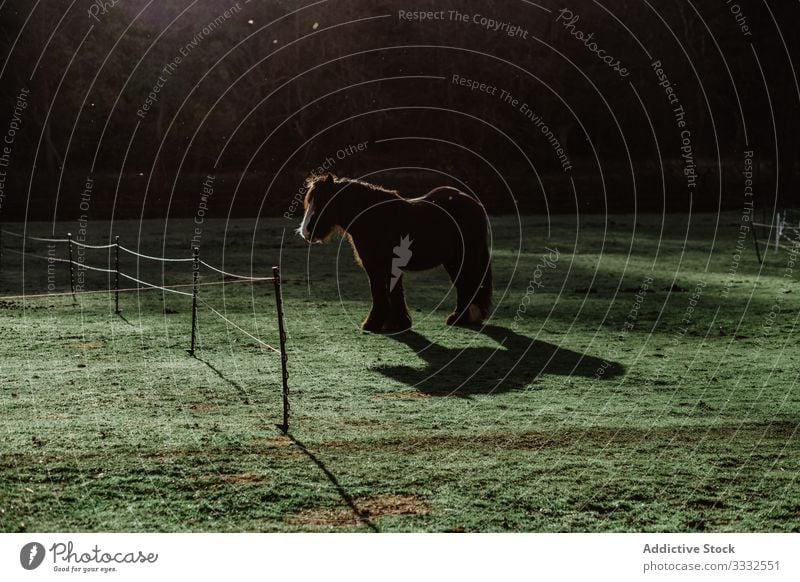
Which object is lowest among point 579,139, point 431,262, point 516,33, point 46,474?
point 46,474

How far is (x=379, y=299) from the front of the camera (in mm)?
15805

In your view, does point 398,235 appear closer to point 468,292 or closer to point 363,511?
point 468,292

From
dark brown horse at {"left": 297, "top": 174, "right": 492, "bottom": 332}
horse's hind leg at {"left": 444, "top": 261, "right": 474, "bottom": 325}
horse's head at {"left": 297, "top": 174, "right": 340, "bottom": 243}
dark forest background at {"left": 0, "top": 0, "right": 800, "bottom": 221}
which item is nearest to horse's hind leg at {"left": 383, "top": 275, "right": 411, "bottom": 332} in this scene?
dark brown horse at {"left": 297, "top": 174, "right": 492, "bottom": 332}

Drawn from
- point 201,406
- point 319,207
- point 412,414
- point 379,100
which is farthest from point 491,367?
point 379,100

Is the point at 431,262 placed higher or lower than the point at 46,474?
higher

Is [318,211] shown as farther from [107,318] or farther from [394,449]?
[394,449]

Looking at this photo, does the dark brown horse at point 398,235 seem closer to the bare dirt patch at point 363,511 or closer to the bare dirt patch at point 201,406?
the bare dirt patch at point 201,406

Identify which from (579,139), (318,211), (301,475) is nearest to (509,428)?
(301,475)

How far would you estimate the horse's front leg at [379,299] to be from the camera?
618 inches

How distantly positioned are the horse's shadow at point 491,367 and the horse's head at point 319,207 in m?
2.02

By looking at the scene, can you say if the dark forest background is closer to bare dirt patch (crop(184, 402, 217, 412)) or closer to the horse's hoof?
the horse's hoof

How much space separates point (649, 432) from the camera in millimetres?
10062

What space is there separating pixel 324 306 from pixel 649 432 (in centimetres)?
938

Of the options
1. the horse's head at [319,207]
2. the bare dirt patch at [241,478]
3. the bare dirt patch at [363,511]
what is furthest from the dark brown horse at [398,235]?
the bare dirt patch at [363,511]
